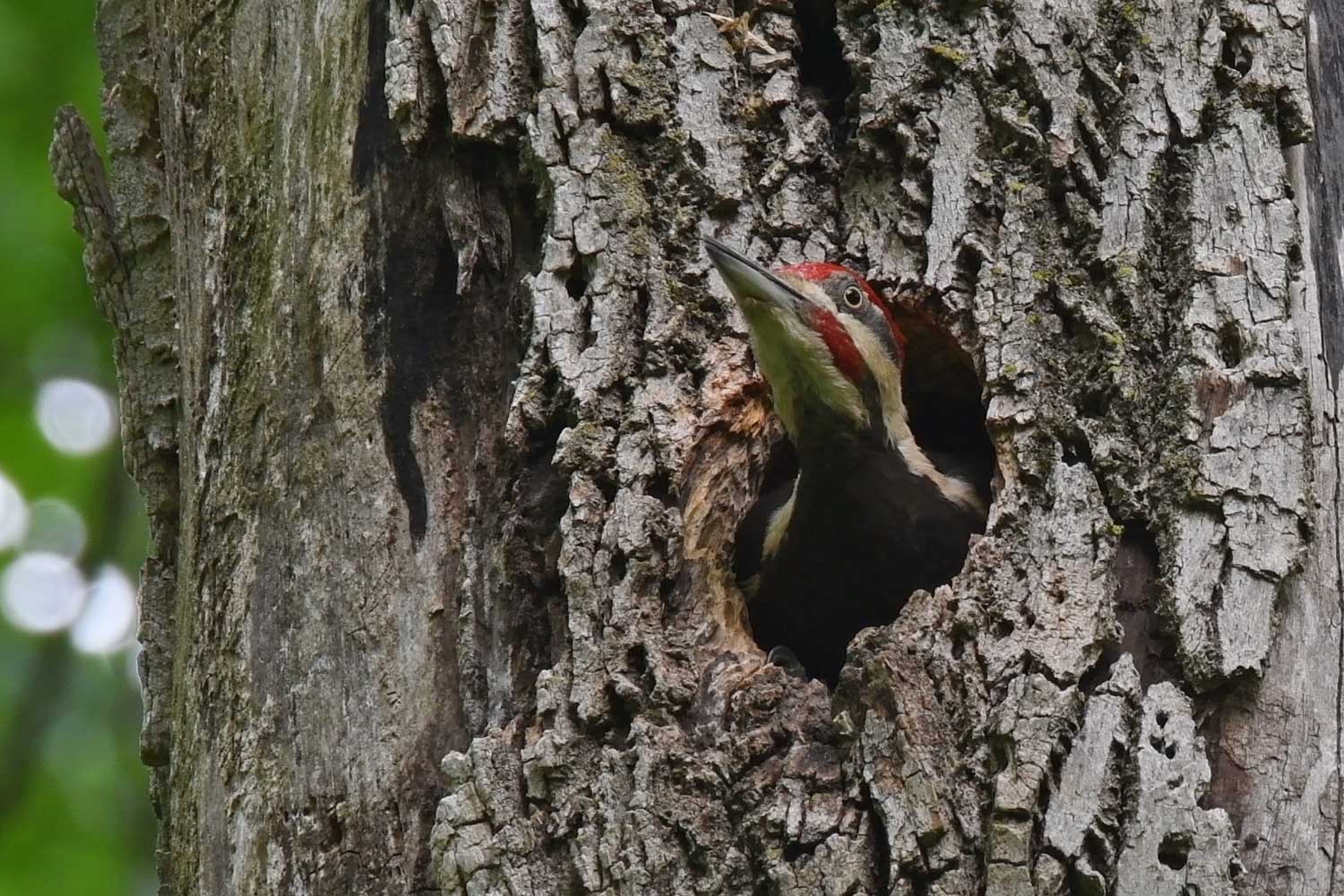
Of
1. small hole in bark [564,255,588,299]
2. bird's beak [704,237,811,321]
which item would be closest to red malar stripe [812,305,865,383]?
bird's beak [704,237,811,321]

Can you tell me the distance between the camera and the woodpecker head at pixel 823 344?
130 inches

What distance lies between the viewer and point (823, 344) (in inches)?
149

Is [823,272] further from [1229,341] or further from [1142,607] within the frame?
[1142,607]

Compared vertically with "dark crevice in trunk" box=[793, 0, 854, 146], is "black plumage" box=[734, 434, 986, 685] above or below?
below

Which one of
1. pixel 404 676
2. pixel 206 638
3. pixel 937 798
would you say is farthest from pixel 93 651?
pixel 937 798

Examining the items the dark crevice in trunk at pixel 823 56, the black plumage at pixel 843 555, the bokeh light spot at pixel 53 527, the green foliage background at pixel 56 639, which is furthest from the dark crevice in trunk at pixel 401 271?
the bokeh light spot at pixel 53 527

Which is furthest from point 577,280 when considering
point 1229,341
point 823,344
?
point 1229,341

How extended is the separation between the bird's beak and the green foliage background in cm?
497

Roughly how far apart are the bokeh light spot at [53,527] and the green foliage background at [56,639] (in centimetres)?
22

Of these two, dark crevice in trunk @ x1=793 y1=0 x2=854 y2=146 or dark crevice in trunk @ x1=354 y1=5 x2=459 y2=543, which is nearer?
dark crevice in trunk @ x1=354 y1=5 x2=459 y2=543

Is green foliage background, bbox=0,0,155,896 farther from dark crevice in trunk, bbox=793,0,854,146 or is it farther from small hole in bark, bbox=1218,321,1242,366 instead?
small hole in bark, bbox=1218,321,1242,366

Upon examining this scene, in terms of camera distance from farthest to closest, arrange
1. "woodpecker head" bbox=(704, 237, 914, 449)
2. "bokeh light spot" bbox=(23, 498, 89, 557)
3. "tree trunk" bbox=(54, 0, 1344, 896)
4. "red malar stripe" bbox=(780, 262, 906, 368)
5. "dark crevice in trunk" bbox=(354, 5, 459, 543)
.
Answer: "bokeh light spot" bbox=(23, 498, 89, 557), "red malar stripe" bbox=(780, 262, 906, 368), "woodpecker head" bbox=(704, 237, 914, 449), "dark crevice in trunk" bbox=(354, 5, 459, 543), "tree trunk" bbox=(54, 0, 1344, 896)

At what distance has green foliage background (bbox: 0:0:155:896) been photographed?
7.21 m

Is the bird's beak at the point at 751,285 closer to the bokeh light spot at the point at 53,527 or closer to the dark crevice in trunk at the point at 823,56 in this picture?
the dark crevice in trunk at the point at 823,56
